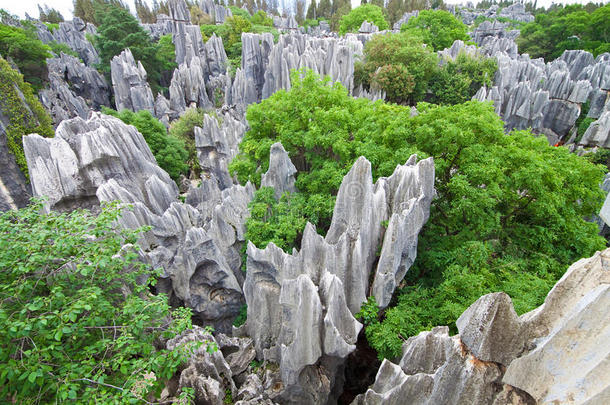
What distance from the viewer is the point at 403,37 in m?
28.4

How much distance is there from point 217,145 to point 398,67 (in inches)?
613

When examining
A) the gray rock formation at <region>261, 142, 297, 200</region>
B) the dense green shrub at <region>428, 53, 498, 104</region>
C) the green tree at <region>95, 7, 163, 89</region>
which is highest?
the green tree at <region>95, 7, 163, 89</region>

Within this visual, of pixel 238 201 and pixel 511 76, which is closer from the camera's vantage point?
pixel 238 201

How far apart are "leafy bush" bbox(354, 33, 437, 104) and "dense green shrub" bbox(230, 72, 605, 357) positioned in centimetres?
1353

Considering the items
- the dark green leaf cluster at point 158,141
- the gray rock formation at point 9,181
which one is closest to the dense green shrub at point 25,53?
the dark green leaf cluster at point 158,141

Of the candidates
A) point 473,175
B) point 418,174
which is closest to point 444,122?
point 473,175

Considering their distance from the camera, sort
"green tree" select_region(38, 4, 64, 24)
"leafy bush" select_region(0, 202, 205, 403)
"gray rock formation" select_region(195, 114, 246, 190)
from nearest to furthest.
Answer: "leafy bush" select_region(0, 202, 205, 403), "gray rock formation" select_region(195, 114, 246, 190), "green tree" select_region(38, 4, 64, 24)

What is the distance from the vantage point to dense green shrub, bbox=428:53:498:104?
1055 inches

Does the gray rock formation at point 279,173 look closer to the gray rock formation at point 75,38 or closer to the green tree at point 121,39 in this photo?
the green tree at point 121,39

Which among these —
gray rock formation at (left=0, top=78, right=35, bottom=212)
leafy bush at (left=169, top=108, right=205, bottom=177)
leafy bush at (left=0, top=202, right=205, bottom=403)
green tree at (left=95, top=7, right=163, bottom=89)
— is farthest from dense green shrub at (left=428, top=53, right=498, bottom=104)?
green tree at (left=95, top=7, right=163, bottom=89)

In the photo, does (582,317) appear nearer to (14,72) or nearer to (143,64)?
(14,72)

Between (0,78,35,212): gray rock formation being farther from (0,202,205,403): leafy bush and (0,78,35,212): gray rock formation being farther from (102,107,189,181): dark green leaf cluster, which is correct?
(0,202,205,403): leafy bush

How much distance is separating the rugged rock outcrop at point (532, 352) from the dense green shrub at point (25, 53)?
39.9m

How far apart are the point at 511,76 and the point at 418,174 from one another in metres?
30.8
